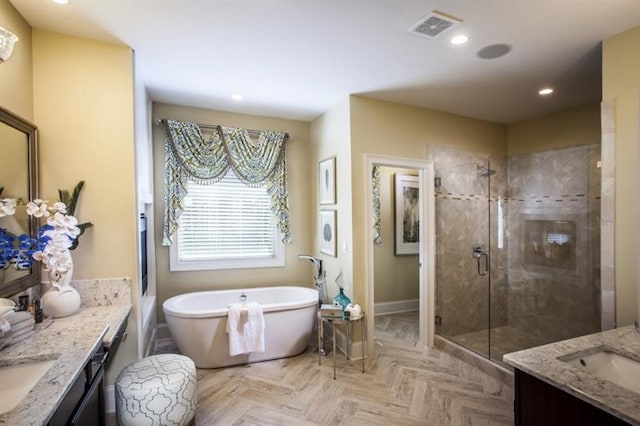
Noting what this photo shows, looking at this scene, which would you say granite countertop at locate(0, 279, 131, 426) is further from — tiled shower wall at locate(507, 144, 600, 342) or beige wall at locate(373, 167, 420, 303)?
tiled shower wall at locate(507, 144, 600, 342)

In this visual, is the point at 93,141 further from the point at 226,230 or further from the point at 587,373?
the point at 587,373

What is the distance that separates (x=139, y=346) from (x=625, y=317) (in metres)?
3.43

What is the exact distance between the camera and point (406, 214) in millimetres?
4875

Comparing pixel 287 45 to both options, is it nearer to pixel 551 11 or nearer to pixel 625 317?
pixel 551 11

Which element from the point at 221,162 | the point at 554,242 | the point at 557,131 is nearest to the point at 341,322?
the point at 221,162

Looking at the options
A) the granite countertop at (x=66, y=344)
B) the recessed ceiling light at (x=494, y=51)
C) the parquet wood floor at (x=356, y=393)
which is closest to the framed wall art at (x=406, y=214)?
the parquet wood floor at (x=356, y=393)

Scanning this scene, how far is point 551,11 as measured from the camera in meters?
1.87

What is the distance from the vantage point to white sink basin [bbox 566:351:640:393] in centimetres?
149

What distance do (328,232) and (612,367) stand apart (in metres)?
2.58

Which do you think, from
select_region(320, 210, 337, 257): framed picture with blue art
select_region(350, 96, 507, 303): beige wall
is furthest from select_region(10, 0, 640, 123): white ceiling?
select_region(320, 210, 337, 257): framed picture with blue art

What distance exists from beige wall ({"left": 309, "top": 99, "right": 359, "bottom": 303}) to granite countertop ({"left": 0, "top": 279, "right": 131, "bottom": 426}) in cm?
200

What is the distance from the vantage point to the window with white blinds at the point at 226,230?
3670 millimetres

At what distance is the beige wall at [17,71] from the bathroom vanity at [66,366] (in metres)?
1.35

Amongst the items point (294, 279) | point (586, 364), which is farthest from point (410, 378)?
point (294, 279)
